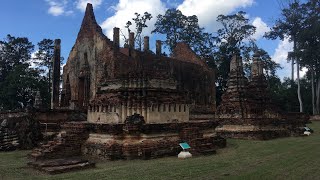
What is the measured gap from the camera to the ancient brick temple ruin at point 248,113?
52.5 feet

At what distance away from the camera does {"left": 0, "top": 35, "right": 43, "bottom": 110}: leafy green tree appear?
41156 mm

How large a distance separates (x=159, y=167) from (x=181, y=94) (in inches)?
174

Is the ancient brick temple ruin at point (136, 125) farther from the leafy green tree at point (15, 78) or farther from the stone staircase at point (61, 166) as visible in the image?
the leafy green tree at point (15, 78)

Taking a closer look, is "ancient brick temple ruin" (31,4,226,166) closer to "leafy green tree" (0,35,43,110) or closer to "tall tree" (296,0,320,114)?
"tall tree" (296,0,320,114)

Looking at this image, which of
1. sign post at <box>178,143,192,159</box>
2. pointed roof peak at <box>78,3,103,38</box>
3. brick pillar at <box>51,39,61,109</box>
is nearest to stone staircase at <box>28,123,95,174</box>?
sign post at <box>178,143,192,159</box>

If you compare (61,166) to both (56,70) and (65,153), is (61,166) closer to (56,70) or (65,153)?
(65,153)

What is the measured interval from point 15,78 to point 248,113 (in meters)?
32.6

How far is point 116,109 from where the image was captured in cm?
1079

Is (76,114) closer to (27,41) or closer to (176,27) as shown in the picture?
(176,27)

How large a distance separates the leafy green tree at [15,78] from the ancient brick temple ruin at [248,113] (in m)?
29.6

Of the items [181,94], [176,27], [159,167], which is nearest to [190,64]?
[176,27]

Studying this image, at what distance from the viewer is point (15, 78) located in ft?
136

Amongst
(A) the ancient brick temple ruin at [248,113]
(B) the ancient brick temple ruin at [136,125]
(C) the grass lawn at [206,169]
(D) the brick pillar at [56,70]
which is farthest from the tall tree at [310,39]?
(C) the grass lawn at [206,169]

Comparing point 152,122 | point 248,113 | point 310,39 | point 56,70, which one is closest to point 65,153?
point 152,122
